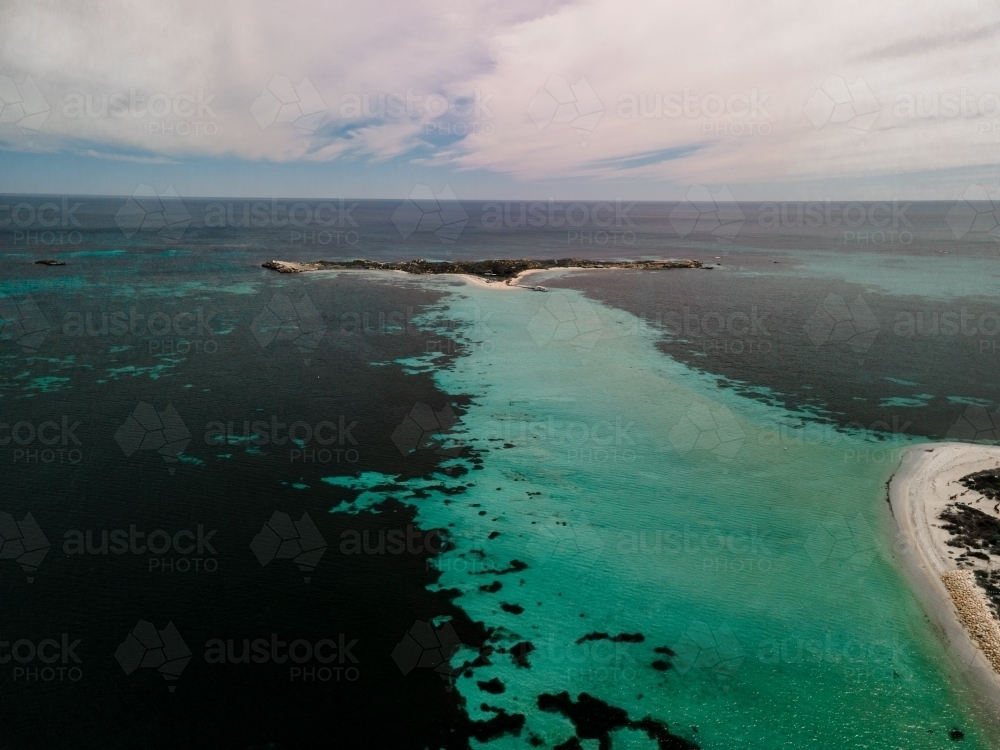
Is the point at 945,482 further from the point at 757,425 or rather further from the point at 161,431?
the point at 161,431

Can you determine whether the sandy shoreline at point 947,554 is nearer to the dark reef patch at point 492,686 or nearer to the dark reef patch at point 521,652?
the dark reef patch at point 521,652

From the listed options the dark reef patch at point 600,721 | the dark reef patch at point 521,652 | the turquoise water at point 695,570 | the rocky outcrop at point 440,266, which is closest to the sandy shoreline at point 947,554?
the turquoise water at point 695,570

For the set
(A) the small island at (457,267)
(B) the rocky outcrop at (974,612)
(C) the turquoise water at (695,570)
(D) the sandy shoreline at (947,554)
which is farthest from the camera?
(A) the small island at (457,267)

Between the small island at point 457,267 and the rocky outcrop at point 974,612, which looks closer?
the rocky outcrop at point 974,612

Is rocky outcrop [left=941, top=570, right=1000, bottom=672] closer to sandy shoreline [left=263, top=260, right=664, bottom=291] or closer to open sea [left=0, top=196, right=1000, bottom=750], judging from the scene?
open sea [left=0, top=196, right=1000, bottom=750]

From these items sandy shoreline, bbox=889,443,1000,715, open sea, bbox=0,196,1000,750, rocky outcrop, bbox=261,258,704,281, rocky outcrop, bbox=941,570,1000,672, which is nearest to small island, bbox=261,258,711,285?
rocky outcrop, bbox=261,258,704,281

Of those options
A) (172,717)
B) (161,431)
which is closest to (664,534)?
(172,717)
